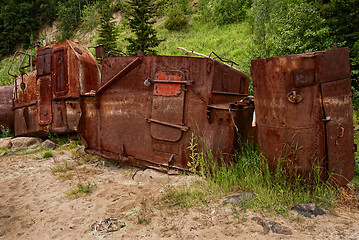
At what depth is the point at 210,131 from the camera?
3.94 m

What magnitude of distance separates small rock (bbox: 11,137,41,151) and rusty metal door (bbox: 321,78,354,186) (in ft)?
23.9

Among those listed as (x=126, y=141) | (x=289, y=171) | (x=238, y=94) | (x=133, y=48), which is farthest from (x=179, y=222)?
(x=133, y=48)

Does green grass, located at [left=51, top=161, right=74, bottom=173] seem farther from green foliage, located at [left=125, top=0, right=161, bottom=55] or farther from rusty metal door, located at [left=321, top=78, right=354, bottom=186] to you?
green foliage, located at [left=125, top=0, right=161, bottom=55]

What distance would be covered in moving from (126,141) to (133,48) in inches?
472

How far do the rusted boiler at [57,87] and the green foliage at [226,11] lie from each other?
20.8 metres

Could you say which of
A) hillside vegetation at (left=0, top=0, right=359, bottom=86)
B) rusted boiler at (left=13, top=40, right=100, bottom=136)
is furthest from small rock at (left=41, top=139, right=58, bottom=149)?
hillside vegetation at (left=0, top=0, right=359, bottom=86)

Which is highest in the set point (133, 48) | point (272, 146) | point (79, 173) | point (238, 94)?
point (133, 48)

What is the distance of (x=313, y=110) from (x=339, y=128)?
0.38m

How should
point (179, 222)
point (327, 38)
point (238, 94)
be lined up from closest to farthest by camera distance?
point (179, 222)
point (238, 94)
point (327, 38)

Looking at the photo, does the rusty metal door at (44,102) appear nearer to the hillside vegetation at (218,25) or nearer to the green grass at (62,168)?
the green grass at (62,168)

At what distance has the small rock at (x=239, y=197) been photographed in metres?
2.97

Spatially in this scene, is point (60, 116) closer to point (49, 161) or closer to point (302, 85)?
point (49, 161)

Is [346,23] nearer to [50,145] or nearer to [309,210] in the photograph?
[309,210]

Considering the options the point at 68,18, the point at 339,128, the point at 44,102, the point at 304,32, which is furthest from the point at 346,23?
the point at 68,18
